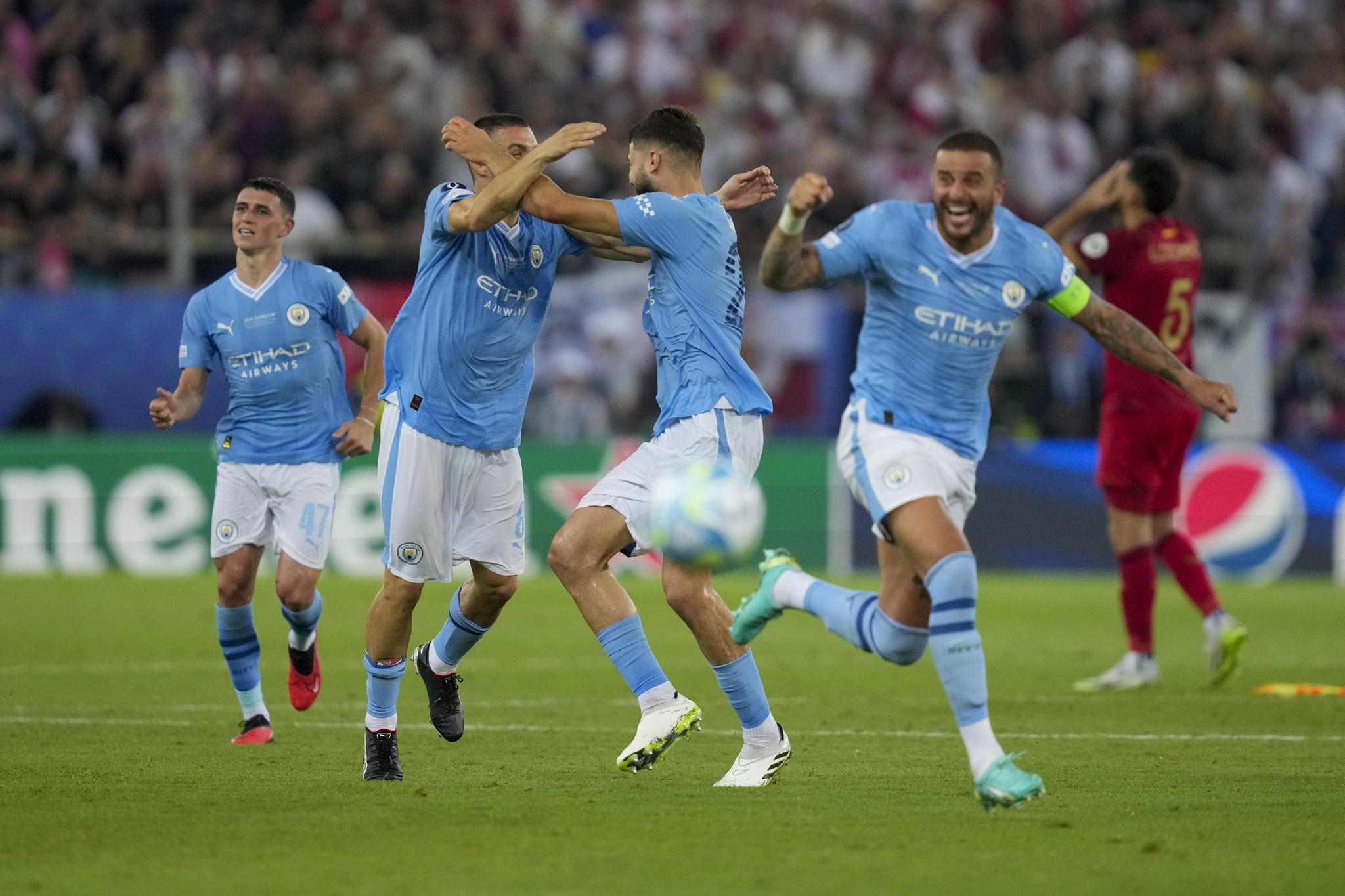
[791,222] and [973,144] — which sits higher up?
[973,144]

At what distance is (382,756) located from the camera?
22.0ft

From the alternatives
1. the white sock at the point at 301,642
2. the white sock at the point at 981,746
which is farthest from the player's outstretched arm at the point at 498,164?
the white sock at the point at 301,642

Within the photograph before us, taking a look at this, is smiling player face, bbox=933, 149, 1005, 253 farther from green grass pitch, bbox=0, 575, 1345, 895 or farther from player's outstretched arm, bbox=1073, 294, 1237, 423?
green grass pitch, bbox=0, 575, 1345, 895

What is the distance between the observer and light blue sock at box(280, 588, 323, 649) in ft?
27.3

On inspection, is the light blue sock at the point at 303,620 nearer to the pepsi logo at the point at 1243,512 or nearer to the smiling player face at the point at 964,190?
the smiling player face at the point at 964,190

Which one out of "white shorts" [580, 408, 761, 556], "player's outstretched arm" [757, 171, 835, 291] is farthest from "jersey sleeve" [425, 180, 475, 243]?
"player's outstretched arm" [757, 171, 835, 291]

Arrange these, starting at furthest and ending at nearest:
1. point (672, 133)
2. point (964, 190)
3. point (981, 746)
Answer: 1. point (672, 133)
2. point (964, 190)
3. point (981, 746)

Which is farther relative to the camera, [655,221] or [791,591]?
[791,591]

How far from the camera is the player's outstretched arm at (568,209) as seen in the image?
6.37m

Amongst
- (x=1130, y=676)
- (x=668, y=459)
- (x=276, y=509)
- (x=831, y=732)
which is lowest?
(x=1130, y=676)

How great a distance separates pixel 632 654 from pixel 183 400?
9.52ft

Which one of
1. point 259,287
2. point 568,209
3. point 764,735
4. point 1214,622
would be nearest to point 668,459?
point 568,209

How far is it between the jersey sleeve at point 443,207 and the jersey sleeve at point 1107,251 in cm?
466

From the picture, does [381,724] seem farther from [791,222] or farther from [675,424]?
[791,222]
